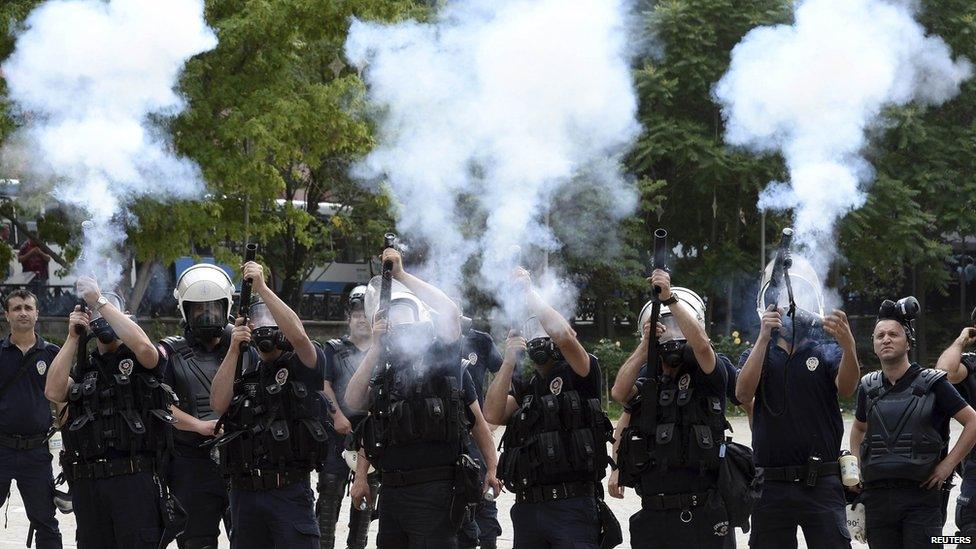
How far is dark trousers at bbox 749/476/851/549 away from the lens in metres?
7.27

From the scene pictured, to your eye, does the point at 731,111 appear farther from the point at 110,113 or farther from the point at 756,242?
the point at 756,242

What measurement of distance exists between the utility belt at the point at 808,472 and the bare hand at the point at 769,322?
2.33 feet

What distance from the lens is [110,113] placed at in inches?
363

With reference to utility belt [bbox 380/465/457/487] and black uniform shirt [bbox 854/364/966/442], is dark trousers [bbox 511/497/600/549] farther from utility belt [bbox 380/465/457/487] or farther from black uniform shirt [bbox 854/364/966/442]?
black uniform shirt [bbox 854/364/966/442]

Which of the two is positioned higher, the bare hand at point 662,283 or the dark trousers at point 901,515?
the bare hand at point 662,283

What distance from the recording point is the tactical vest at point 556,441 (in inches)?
278

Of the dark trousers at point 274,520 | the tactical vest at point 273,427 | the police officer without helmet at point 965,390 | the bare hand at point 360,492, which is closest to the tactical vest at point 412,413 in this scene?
the bare hand at point 360,492

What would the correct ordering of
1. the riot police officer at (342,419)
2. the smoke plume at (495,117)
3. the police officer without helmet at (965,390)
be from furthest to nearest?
the riot police officer at (342,419)
the smoke plume at (495,117)
the police officer without helmet at (965,390)

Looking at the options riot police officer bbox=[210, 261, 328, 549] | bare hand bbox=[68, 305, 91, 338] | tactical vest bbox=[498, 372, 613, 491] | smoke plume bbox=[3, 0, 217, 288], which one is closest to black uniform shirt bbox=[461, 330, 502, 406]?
riot police officer bbox=[210, 261, 328, 549]

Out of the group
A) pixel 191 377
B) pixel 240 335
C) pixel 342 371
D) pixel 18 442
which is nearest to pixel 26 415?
pixel 18 442

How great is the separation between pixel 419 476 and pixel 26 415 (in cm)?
374

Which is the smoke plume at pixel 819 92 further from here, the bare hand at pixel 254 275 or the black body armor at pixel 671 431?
the bare hand at pixel 254 275

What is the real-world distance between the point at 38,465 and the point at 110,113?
2433mm

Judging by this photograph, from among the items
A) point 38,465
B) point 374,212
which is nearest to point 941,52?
point 38,465
